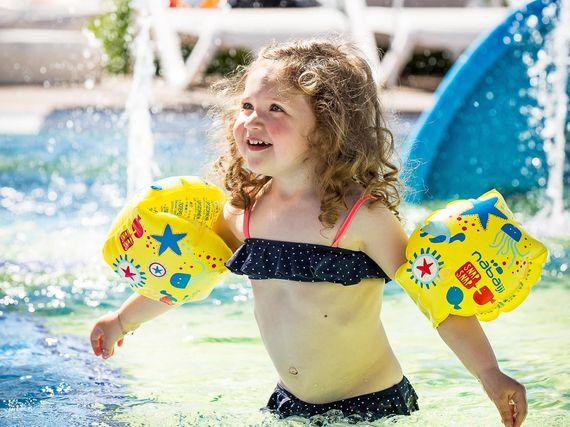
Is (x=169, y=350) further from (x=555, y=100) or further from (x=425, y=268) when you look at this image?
(x=555, y=100)

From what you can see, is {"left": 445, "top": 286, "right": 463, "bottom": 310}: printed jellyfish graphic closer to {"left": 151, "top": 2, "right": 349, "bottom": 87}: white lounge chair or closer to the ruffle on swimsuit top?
the ruffle on swimsuit top

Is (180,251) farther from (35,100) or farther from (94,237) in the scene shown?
(35,100)

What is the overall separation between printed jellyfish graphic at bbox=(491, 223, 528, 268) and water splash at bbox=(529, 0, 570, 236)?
3.26 meters

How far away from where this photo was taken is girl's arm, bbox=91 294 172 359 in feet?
9.91

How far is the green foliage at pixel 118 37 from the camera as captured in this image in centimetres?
1093

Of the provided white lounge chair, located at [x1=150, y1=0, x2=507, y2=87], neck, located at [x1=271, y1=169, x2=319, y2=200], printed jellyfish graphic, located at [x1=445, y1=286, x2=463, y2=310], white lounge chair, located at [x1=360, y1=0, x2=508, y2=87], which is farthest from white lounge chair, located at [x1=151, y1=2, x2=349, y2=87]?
printed jellyfish graphic, located at [x1=445, y1=286, x2=463, y2=310]

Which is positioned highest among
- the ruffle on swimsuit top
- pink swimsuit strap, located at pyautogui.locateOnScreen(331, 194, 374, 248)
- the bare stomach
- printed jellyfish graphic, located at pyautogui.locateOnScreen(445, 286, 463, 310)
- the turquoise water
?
pink swimsuit strap, located at pyautogui.locateOnScreen(331, 194, 374, 248)

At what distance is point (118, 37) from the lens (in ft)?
36.1

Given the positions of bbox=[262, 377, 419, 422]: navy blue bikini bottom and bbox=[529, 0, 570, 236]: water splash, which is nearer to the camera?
bbox=[262, 377, 419, 422]: navy blue bikini bottom

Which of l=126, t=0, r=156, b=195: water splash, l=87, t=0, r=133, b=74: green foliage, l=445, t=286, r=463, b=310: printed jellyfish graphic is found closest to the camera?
l=445, t=286, r=463, b=310: printed jellyfish graphic

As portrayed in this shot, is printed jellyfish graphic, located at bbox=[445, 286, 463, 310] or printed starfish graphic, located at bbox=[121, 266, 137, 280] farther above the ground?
printed jellyfish graphic, located at bbox=[445, 286, 463, 310]

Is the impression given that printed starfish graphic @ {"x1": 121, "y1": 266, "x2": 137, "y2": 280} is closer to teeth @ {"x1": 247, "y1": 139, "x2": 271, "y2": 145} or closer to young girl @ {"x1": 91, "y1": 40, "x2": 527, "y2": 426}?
young girl @ {"x1": 91, "y1": 40, "x2": 527, "y2": 426}

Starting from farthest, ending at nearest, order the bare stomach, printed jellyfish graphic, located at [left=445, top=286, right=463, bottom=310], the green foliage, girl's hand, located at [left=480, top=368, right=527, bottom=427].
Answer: the green foliage → the bare stomach → printed jellyfish graphic, located at [left=445, top=286, right=463, bottom=310] → girl's hand, located at [left=480, top=368, right=527, bottom=427]

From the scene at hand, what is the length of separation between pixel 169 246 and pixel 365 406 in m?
0.67
